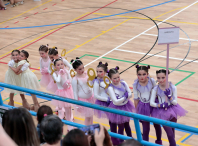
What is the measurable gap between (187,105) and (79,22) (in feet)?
22.0

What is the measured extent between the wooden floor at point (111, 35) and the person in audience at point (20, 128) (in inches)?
130

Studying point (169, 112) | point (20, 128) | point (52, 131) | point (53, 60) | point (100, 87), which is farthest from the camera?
point (53, 60)

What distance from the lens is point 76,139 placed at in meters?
2.52

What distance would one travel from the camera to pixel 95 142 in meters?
2.82

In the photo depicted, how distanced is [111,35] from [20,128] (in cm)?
806

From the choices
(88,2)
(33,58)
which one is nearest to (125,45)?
(33,58)

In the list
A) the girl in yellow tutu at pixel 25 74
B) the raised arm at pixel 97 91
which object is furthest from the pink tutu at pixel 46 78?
the raised arm at pixel 97 91

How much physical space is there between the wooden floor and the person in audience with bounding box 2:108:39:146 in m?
3.30

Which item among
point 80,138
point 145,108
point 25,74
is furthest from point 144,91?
point 25,74

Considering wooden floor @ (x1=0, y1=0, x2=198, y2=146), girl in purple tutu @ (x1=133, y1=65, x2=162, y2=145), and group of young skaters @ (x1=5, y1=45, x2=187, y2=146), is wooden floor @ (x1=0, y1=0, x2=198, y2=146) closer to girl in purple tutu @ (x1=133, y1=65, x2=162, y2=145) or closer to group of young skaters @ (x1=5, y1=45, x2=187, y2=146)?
group of young skaters @ (x1=5, y1=45, x2=187, y2=146)

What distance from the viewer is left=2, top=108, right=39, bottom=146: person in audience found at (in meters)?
2.73

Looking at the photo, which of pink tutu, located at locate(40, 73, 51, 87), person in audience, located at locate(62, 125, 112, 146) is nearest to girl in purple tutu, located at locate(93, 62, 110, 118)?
pink tutu, located at locate(40, 73, 51, 87)

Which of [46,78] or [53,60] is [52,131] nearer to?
[53,60]

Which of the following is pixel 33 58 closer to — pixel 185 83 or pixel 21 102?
pixel 21 102
